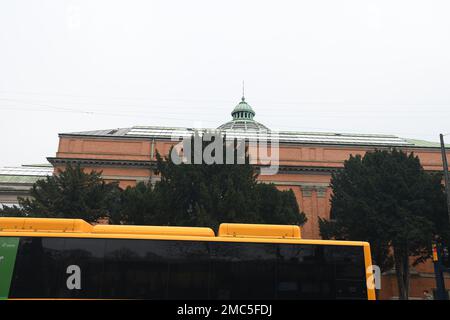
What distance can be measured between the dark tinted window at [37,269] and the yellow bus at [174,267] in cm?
2

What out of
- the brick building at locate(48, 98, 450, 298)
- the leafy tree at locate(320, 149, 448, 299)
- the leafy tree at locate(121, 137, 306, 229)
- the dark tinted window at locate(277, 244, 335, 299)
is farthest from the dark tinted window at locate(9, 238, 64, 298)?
the brick building at locate(48, 98, 450, 298)

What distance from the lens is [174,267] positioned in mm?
11078

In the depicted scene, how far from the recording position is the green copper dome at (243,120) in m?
54.8

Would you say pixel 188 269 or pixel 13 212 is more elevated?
pixel 13 212

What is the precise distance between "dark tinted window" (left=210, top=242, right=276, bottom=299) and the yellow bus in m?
0.03

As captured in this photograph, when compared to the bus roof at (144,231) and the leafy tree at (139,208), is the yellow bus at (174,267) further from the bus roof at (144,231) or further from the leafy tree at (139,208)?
the leafy tree at (139,208)

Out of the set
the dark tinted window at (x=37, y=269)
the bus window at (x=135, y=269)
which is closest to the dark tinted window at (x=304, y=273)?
the bus window at (x=135, y=269)

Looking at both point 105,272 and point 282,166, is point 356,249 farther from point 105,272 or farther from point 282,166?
point 282,166

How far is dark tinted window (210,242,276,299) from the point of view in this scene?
35.7 feet

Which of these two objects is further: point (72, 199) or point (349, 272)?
point (72, 199)

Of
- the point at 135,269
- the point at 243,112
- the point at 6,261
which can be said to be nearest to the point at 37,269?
the point at 6,261

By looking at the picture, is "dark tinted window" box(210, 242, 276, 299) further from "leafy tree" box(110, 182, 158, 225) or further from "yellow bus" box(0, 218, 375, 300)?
"leafy tree" box(110, 182, 158, 225)

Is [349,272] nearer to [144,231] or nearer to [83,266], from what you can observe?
[144,231]

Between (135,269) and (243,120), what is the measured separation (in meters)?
49.3
